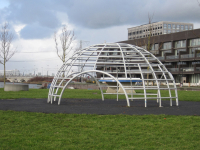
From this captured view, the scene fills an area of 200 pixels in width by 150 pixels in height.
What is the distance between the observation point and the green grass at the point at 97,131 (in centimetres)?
573

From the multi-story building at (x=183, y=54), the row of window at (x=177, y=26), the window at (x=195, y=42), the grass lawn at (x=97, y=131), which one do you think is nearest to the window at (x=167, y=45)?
the multi-story building at (x=183, y=54)

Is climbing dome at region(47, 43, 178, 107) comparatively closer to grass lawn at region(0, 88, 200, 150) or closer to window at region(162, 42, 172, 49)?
grass lawn at region(0, 88, 200, 150)

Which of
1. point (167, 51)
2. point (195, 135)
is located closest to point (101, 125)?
point (195, 135)

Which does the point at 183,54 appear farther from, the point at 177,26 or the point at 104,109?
the point at 104,109

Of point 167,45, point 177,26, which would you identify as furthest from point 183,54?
point 177,26

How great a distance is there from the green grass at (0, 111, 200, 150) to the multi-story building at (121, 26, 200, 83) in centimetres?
4868

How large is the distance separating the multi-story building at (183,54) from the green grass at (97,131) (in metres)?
48.7

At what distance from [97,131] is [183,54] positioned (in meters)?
56.4

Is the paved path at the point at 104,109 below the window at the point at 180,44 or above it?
below

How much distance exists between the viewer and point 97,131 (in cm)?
693

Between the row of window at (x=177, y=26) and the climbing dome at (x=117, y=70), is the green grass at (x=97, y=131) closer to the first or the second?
the climbing dome at (x=117, y=70)

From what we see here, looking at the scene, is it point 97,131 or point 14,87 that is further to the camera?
Answer: point 14,87

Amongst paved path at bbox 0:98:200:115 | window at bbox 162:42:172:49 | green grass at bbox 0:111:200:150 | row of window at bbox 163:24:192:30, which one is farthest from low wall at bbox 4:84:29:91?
row of window at bbox 163:24:192:30

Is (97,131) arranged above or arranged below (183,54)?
below
